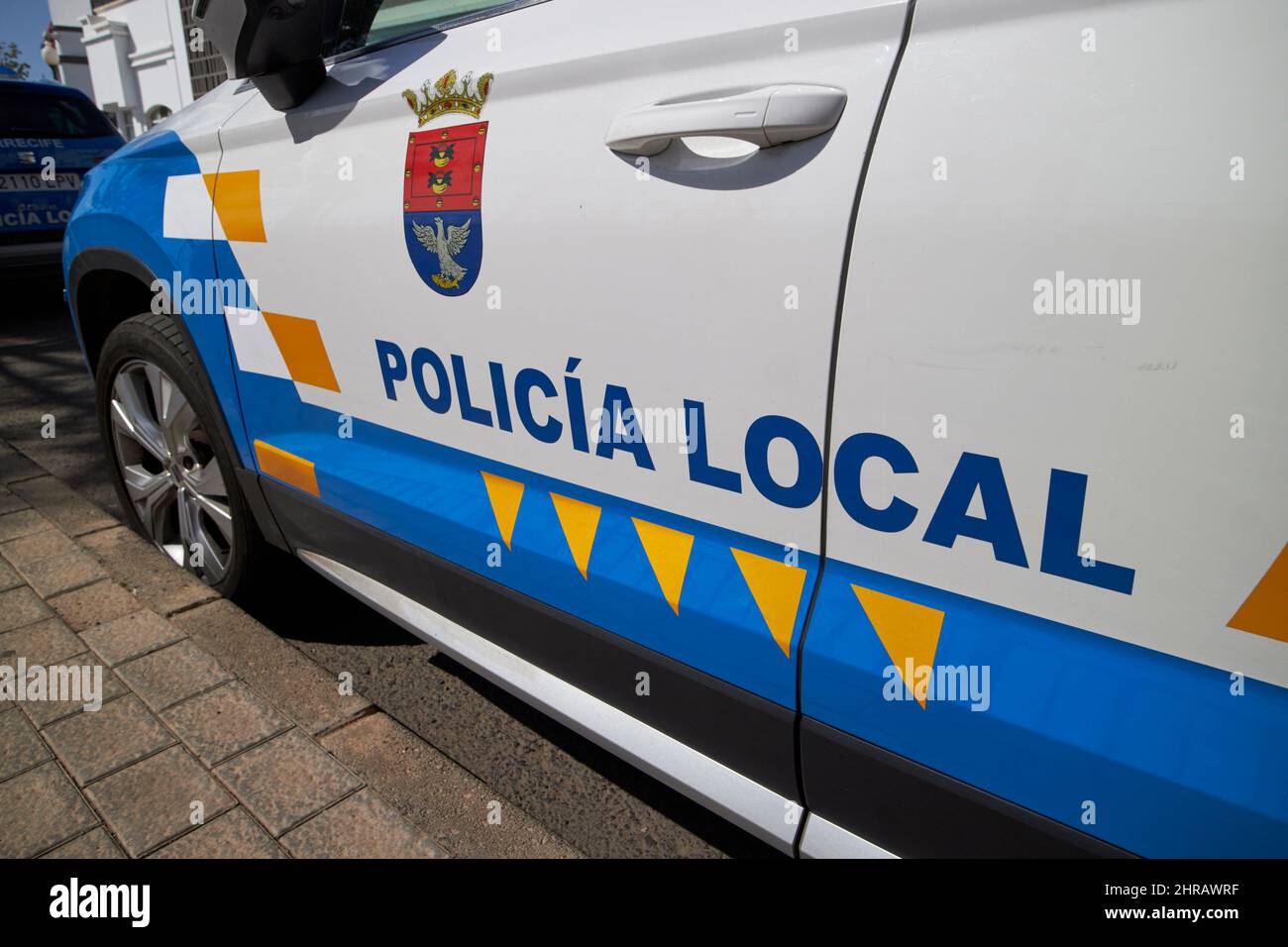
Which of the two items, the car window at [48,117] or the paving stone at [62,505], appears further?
the car window at [48,117]

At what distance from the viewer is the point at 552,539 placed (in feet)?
4.60

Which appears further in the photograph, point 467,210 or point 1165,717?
point 467,210

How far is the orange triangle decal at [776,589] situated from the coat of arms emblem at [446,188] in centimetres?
65

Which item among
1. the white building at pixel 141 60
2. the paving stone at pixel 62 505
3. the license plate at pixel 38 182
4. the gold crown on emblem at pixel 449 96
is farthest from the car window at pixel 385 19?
the white building at pixel 141 60

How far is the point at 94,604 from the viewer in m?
2.39

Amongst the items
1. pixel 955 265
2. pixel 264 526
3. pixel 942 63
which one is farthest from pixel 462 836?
pixel 942 63

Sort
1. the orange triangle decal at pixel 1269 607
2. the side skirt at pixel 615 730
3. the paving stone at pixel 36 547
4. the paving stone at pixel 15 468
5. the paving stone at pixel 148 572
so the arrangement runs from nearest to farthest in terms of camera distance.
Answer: the orange triangle decal at pixel 1269 607 → the side skirt at pixel 615 730 → the paving stone at pixel 148 572 → the paving stone at pixel 36 547 → the paving stone at pixel 15 468

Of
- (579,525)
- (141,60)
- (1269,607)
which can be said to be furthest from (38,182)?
(141,60)

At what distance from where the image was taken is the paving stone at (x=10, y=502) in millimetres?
3041

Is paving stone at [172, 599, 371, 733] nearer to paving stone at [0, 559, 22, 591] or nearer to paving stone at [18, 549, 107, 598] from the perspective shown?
paving stone at [18, 549, 107, 598]

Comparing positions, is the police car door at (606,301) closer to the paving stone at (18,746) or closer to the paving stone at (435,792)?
the paving stone at (435,792)

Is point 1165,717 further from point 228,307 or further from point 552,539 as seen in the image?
point 228,307
